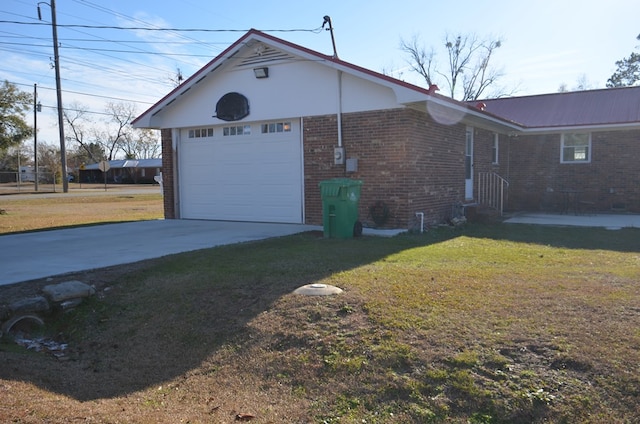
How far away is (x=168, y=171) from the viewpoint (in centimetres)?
1439

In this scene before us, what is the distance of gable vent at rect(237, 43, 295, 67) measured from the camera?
1219cm

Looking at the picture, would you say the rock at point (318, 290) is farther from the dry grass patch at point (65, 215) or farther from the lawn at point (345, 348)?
the dry grass patch at point (65, 215)

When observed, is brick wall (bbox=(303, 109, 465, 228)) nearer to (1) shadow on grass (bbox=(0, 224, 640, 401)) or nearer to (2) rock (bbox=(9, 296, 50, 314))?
(1) shadow on grass (bbox=(0, 224, 640, 401))

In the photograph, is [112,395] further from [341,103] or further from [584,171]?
[584,171]

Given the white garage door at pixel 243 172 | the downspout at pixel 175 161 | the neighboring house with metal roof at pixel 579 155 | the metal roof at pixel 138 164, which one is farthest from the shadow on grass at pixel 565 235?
the metal roof at pixel 138 164

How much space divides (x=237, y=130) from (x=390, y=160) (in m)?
4.52

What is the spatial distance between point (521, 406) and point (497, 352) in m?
0.63

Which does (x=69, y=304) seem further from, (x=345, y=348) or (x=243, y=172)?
(x=243, y=172)

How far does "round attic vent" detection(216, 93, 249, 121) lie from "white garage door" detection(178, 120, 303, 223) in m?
0.40

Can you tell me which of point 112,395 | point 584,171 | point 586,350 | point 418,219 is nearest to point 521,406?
point 586,350

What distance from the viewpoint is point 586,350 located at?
384 cm

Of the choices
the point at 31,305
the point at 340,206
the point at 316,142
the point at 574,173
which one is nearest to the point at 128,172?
the point at 574,173

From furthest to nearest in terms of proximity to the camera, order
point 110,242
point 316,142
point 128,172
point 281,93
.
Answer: point 128,172 < point 281,93 < point 316,142 < point 110,242

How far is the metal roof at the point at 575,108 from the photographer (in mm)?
16531
